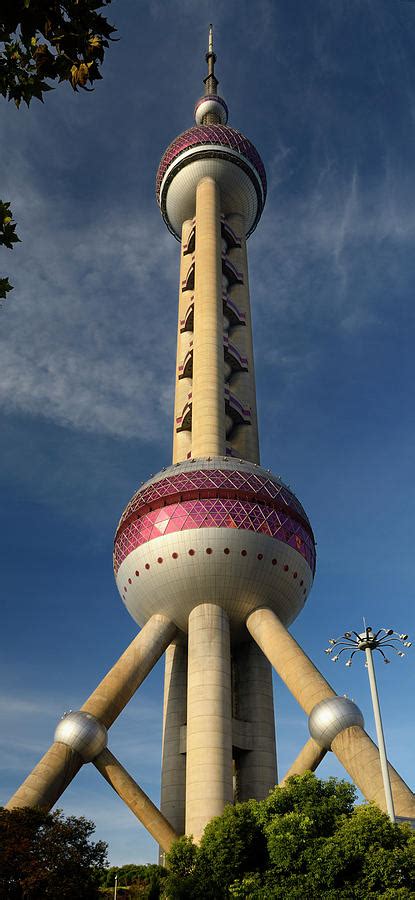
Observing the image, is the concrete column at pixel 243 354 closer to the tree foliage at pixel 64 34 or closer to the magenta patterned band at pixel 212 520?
the magenta patterned band at pixel 212 520

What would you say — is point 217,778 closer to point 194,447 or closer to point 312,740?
point 312,740

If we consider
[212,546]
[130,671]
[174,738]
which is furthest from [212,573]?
[174,738]

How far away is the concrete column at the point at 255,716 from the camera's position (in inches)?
1875

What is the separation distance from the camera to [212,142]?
244 ft

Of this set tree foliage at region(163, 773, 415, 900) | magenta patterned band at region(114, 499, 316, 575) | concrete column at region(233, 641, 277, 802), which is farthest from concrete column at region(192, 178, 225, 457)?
tree foliage at region(163, 773, 415, 900)

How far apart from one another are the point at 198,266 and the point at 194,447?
1996 centimetres

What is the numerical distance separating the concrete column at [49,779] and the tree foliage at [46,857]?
6.73 meters

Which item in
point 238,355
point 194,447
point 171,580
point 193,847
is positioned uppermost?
point 238,355

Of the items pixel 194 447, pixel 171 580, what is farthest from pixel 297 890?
pixel 194 447

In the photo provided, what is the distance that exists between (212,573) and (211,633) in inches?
151

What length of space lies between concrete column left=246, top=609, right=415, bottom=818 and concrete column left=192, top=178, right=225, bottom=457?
15186 mm

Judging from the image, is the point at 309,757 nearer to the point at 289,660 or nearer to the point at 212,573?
the point at 289,660

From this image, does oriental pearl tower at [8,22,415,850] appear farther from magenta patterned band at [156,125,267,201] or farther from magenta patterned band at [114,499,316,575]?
magenta patterned band at [156,125,267,201]

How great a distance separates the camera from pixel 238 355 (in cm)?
6700
